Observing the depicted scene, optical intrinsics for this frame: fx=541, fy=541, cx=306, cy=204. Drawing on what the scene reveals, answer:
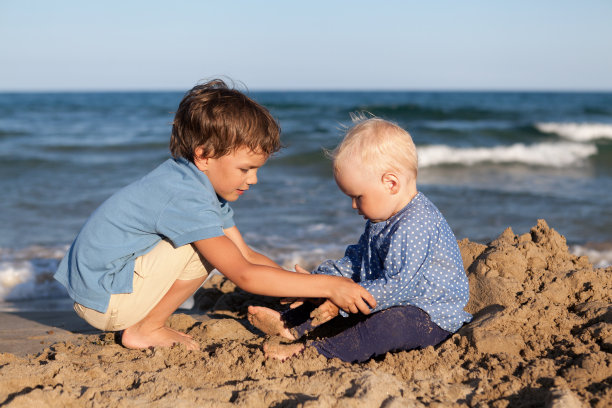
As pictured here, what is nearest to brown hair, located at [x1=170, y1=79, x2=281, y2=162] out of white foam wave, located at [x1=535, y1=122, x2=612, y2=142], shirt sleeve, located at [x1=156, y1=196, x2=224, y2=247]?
shirt sleeve, located at [x1=156, y1=196, x2=224, y2=247]

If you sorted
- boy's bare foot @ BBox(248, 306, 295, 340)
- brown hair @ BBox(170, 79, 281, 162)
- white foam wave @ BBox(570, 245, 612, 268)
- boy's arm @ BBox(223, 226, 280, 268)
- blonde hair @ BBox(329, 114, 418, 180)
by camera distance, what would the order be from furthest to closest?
1. white foam wave @ BBox(570, 245, 612, 268)
2. boy's arm @ BBox(223, 226, 280, 268)
3. boy's bare foot @ BBox(248, 306, 295, 340)
4. brown hair @ BBox(170, 79, 281, 162)
5. blonde hair @ BBox(329, 114, 418, 180)

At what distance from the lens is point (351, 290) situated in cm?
229

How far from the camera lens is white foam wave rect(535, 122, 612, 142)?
15.9m

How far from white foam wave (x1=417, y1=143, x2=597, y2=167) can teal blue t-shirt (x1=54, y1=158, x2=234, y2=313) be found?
31.2 ft

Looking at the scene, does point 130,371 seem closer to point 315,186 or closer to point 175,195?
point 175,195

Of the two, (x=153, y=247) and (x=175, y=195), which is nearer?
(x=175, y=195)

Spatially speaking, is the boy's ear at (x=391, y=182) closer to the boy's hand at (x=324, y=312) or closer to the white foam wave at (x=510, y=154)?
the boy's hand at (x=324, y=312)

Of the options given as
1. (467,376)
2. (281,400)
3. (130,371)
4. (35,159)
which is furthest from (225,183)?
(35,159)

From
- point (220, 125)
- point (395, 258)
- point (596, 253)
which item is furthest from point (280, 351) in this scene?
point (596, 253)

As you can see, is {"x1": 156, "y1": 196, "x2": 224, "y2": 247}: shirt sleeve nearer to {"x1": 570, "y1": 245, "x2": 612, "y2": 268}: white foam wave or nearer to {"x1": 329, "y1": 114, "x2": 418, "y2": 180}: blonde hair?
{"x1": 329, "y1": 114, "x2": 418, "y2": 180}: blonde hair

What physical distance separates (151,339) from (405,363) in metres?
1.18

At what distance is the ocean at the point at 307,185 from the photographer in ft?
16.5

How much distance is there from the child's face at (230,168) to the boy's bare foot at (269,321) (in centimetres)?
57

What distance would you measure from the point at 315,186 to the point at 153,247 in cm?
624
